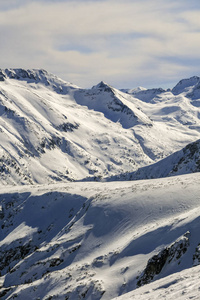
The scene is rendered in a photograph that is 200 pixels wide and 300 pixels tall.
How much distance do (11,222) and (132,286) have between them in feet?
112

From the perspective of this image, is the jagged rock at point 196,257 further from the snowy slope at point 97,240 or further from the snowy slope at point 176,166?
the snowy slope at point 176,166

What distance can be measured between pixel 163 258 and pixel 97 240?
13.0 metres

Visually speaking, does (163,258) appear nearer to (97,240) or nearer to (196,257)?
(196,257)

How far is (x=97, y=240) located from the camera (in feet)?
133

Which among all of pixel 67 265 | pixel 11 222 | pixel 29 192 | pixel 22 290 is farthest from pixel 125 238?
pixel 29 192

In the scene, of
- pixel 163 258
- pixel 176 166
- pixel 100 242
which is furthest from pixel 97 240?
pixel 176 166

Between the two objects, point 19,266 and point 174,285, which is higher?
point 174,285

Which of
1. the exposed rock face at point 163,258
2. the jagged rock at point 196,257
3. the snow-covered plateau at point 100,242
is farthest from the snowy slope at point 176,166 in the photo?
the jagged rock at point 196,257

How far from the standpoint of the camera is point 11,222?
58.0 metres

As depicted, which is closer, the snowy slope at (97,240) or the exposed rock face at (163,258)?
the exposed rock face at (163,258)

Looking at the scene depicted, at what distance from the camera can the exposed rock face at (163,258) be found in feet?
91.8

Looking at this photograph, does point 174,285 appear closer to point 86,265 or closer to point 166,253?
point 166,253

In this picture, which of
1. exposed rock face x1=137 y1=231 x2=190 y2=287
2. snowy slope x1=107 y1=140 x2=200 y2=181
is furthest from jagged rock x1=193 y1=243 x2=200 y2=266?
snowy slope x1=107 y1=140 x2=200 y2=181

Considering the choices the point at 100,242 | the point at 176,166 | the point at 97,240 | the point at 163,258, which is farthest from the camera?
the point at 176,166
